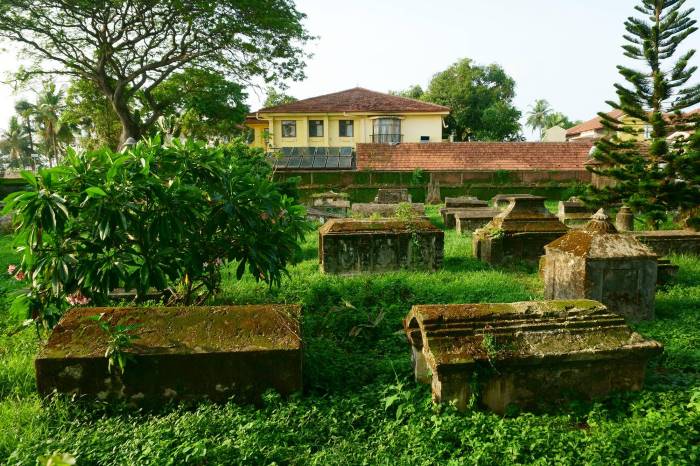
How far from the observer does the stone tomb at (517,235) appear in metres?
8.03

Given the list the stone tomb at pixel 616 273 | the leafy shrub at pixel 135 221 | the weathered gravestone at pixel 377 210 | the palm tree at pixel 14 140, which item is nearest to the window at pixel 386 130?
the weathered gravestone at pixel 377 210

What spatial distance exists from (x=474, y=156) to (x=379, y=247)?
15.8m

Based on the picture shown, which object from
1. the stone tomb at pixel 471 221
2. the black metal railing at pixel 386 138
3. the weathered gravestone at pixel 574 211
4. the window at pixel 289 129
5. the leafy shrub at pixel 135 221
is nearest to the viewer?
the leafy shrub at pixel 135 221

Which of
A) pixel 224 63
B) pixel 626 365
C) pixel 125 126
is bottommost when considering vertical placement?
pixel 626 365

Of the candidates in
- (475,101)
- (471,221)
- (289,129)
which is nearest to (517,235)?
(471,221)

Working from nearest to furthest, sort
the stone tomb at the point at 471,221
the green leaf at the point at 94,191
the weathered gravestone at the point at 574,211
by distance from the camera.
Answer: the green leaf at the point at 94,191 < the stone tomb at the point at 471,221 < the weathered gravestone at the point at 574,211

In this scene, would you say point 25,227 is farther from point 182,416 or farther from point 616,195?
point 616,195

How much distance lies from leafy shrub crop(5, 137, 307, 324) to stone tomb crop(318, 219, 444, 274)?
2.85m

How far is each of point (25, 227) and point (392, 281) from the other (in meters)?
4.36

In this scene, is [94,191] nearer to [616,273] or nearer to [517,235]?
[616,273]

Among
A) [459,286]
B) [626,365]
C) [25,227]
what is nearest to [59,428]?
[25,227]

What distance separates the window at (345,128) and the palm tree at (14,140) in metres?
45.6

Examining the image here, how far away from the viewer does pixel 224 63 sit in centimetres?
2178

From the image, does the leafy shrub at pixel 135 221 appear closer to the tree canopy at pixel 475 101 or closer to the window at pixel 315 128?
the window at pixel 315 128
